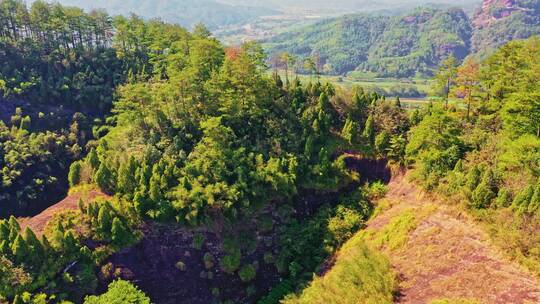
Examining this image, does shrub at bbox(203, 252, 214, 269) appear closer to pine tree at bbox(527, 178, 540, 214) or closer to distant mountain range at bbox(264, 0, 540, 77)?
pine tree at bbox(527, 178, 540, 214)

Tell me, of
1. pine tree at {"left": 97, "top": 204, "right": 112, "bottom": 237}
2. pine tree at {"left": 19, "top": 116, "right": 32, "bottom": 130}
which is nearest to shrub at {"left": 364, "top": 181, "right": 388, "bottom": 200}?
pine tree at {"left": 97, "top": 204, "right": 112, "bottom": 237}

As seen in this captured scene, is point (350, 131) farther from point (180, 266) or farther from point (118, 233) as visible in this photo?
point (118, 233)

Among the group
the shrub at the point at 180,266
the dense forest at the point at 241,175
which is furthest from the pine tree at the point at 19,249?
the shrub at the point at 180,266

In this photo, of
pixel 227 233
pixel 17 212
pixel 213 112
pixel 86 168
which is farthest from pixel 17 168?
pixel 227 233

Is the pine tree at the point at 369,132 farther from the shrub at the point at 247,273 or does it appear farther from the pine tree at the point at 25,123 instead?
the pine tree at the point at 25,123

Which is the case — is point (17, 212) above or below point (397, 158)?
below

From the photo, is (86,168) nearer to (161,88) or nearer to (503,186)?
(161,88)

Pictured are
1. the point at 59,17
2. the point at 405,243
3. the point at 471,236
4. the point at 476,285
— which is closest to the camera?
the point at 476,285
